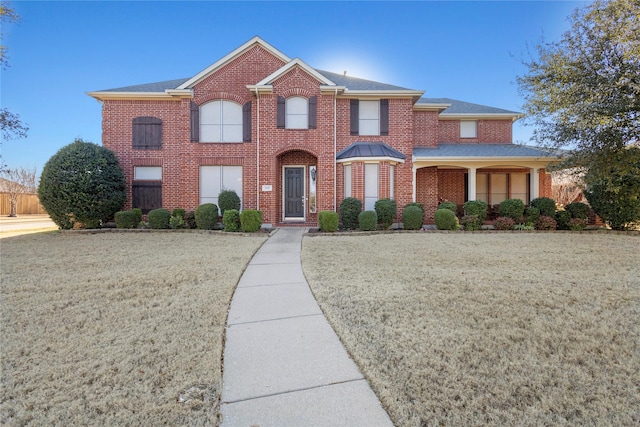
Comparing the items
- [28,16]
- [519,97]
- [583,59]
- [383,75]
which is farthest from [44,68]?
[583,59]

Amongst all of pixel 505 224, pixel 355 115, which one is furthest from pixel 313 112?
pixel 505 224

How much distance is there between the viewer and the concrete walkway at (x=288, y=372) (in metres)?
2.13

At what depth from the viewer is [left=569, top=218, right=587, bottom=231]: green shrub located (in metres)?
12.2

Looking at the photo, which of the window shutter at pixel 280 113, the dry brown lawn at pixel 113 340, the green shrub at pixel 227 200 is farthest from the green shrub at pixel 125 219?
the window shutter at pixel 280 113

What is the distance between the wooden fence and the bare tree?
0.29 m

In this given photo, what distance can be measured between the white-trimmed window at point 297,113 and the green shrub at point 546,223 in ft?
32.2

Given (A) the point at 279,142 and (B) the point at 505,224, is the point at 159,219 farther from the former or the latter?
(B) the point at 505,224

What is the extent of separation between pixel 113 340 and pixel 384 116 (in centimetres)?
1295

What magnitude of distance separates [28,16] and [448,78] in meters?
17.8

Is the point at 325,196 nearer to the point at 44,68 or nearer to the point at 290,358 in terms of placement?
the point at 290,358

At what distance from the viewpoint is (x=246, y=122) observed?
13695 millimetres

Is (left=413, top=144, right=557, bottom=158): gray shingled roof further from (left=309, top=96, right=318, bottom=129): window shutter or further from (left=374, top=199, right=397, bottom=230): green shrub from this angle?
(left=309, top=96, right=318, bottom=129): window shutter

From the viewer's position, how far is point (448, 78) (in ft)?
58.4

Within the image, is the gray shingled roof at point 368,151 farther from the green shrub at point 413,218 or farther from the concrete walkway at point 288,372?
the concrete walkway at point 288,372
